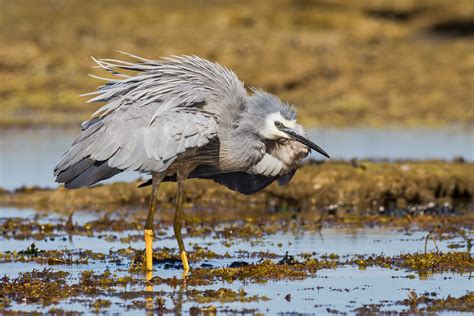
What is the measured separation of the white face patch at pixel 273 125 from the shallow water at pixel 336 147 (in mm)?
7959

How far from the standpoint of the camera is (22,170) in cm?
1997

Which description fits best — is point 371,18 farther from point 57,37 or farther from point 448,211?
point 448,211

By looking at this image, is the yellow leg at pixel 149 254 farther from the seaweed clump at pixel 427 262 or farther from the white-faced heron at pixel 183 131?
the seaweed clump at pixel 427 262

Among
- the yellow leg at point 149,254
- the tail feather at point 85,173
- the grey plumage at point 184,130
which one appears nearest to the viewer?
the grey plumage at point 184,130

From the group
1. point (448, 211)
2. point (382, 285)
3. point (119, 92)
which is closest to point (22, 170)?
point (448, 211)

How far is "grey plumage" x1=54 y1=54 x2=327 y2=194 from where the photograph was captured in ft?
33.2

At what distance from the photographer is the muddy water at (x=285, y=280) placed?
8.55 meters

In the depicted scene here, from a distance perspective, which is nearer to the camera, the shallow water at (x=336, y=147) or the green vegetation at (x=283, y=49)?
the shallow water at (x=336, y=147)

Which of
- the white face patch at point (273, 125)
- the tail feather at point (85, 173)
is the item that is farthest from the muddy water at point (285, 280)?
the white face patch at point (273, 125)

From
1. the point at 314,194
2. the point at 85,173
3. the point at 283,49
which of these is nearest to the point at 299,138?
the point at 85,173

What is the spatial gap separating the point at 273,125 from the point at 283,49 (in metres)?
26.7

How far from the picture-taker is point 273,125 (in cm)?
1025

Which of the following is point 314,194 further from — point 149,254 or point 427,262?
point 149,254

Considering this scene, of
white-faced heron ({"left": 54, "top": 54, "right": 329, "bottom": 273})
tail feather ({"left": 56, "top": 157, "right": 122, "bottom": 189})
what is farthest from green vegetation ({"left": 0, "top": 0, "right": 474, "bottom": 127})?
white-faced heron ({"left": 54, "top": 54, "right": 329, "bottom": 273})
